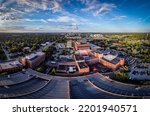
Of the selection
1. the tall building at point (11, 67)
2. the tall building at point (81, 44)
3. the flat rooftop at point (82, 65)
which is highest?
the tall building at point (81, 44)

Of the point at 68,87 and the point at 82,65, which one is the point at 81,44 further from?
the point at 68,87

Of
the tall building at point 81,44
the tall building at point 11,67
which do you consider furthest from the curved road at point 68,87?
the tall building at point 81,44

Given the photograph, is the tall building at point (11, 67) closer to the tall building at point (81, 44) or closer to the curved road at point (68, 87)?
the curved road at point (68, 87)

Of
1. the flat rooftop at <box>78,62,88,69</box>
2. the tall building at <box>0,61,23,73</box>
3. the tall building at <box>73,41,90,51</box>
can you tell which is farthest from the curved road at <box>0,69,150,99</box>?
the tall building at <box>73,41,90,51</box>

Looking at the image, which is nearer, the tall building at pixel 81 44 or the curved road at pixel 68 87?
the curved road at pixel 68 87

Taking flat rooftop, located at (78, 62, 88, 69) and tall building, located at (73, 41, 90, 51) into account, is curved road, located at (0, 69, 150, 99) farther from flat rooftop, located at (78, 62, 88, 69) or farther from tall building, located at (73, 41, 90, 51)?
tall building, located at (73, 41, 90, 51)

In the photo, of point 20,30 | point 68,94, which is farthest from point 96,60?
point 20,30

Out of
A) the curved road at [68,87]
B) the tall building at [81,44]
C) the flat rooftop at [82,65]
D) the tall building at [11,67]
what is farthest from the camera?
the tall building at [81,44]

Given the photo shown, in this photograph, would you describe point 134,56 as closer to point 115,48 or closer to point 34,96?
point 115,48

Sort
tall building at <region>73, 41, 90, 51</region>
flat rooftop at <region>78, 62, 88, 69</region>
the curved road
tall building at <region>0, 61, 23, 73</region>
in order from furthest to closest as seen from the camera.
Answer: tall building at <region>73, 41, 90, 51</region>
tall building at <region>0, 61, 23, 73</region>
flat rooftop at <region>78, 62, 88, 69</region>
the curved road

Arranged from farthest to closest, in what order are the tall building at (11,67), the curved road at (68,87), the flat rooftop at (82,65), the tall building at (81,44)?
the tall building at (81,44), the tall building at (11,67), the flat rooftop at (82,65), the curved road at (68,87)

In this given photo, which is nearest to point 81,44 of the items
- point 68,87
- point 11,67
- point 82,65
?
point 82,65
